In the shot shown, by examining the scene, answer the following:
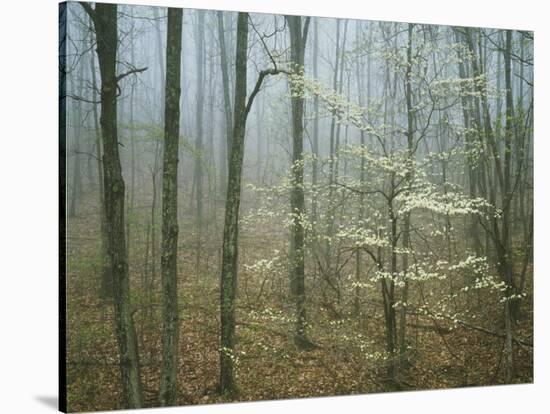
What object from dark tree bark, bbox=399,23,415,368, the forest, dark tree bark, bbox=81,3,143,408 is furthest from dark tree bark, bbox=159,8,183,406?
dark tree bark, bbox=399,23,415,368

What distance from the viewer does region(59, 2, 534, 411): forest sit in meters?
7.66

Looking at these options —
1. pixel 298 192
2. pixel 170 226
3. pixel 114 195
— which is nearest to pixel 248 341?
pixel 170 226

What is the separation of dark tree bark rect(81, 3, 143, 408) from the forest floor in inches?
3.1

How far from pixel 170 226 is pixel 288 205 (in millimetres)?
1158

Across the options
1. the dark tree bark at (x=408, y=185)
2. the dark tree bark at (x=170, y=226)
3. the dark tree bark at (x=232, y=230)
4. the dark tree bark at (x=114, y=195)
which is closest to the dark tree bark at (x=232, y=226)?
the dark tree bark at (x=232, y=230)

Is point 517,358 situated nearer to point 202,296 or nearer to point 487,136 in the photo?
point 487,136

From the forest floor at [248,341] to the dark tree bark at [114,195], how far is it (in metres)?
0.08

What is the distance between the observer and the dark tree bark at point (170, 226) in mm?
7883

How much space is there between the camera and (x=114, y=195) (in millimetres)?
7684

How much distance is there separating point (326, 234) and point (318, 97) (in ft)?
4.19

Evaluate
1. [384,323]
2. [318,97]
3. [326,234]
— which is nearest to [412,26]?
[318,97]

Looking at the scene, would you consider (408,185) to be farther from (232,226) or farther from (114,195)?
(114,195)

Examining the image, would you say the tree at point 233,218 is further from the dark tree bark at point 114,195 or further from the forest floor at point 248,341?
the dark tree bark at point 114,195

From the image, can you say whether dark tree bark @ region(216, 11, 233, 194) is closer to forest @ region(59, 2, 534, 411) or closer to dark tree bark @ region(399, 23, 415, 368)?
forest @ region(59, 2, 534, 411)
